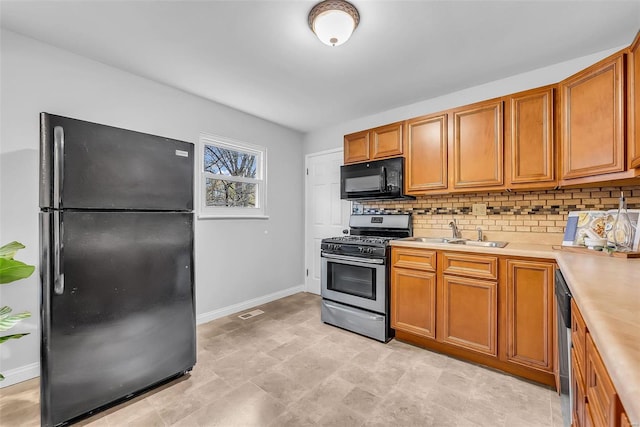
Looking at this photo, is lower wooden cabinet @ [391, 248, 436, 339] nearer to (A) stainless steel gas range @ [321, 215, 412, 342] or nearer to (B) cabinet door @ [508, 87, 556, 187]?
(A) stainless steel gas range @ [321, 215, 412, 342]

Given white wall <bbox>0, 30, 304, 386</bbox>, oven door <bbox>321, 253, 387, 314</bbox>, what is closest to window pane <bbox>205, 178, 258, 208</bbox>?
white wall <bbox>0, 30, 304, 386</bbox>

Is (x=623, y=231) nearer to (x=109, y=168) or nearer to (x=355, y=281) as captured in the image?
(x=355, y=281)

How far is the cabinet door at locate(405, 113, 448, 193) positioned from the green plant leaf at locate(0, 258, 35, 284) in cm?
288

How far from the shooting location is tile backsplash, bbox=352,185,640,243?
7.09 feet

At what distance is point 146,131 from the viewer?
8.71 feet

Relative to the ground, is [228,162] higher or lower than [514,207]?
higher

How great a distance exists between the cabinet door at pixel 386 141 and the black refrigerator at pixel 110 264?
76.0 inches

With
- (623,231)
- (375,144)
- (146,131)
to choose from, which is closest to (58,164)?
(146,131)

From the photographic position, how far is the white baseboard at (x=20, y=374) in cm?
193

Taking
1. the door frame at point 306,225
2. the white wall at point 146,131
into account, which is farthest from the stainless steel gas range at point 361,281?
the door frame at point 306,225

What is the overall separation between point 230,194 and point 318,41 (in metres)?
2.10

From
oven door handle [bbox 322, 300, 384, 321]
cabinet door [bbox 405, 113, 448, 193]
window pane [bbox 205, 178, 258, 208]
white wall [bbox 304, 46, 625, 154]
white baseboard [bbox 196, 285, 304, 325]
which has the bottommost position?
white baseboard [bbox 196, 285, 304, 325]

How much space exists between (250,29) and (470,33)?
5.13ft

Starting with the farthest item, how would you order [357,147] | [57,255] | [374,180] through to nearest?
[357,147] → [374,180] → [57,255]
